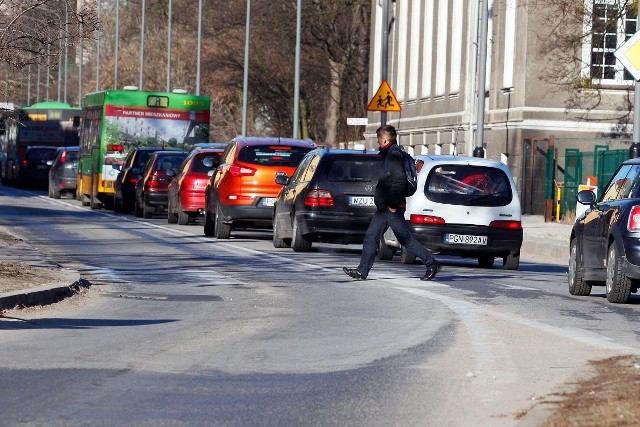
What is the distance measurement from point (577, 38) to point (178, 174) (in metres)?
13.4

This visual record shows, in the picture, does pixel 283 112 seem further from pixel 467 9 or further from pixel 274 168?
pixel 274 168

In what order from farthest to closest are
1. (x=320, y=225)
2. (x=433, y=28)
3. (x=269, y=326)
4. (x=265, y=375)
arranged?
(x=433, y=28)
(x=320, y=225)
(x=269, y=326)
(x=265, y=375)

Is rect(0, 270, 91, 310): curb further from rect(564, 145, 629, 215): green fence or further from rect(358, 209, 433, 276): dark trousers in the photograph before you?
rect(564, 145, 629, 215): green fence

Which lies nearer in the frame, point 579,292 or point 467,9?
point 579,292

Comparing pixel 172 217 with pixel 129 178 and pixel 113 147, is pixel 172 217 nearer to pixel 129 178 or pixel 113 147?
pixel 129 178

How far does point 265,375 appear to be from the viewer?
1007cm

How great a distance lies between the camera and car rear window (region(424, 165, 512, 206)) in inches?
884

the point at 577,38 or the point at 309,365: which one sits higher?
the point at 577,38

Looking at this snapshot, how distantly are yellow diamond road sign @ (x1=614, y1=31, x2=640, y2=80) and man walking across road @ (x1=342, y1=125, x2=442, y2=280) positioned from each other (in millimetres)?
5266

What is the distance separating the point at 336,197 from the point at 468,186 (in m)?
2.73

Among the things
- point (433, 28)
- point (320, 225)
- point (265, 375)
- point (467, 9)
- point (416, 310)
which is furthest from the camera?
point (433, 28)

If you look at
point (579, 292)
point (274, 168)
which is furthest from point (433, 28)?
point (579, 292)

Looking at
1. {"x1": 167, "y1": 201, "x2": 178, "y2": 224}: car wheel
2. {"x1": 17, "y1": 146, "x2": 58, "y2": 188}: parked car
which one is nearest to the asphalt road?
{"x1": 167, "y1": 201, "x2": 178, "y2": 224}: car wheel

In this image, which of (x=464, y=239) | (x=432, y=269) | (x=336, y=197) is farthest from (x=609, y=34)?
(x=432, y=269)
